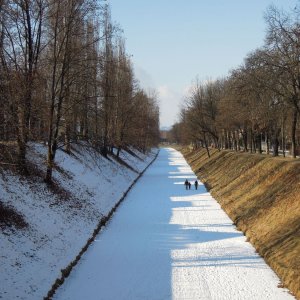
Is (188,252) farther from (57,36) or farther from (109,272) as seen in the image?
(57,36)

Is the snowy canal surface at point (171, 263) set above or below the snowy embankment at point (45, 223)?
below

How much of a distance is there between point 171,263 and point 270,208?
24.4ft

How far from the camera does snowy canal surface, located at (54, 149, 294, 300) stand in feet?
44.7

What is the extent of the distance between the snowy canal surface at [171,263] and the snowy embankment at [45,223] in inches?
27.9

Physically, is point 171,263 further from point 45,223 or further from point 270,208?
point 270,208

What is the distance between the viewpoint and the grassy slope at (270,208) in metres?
15.5

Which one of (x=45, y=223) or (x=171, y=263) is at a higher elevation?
(x=45, y=223)

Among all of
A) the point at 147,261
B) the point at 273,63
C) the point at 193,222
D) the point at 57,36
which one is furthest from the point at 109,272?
the point at 273,63

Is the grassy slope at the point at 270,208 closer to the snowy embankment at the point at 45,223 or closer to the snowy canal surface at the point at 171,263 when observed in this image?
the snowy canal surface at the point at 171,263

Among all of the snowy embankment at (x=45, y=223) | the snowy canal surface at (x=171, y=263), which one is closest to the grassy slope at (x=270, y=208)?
the snowy canal surface at (x=171, y=263)

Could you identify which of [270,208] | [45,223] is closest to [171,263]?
[45,223]

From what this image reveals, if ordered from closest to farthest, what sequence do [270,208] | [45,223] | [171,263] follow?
1. [171,263]
2. [45,223]
3. [270,208]

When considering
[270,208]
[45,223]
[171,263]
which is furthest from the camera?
[270,208]

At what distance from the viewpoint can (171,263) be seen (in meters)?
16.7
